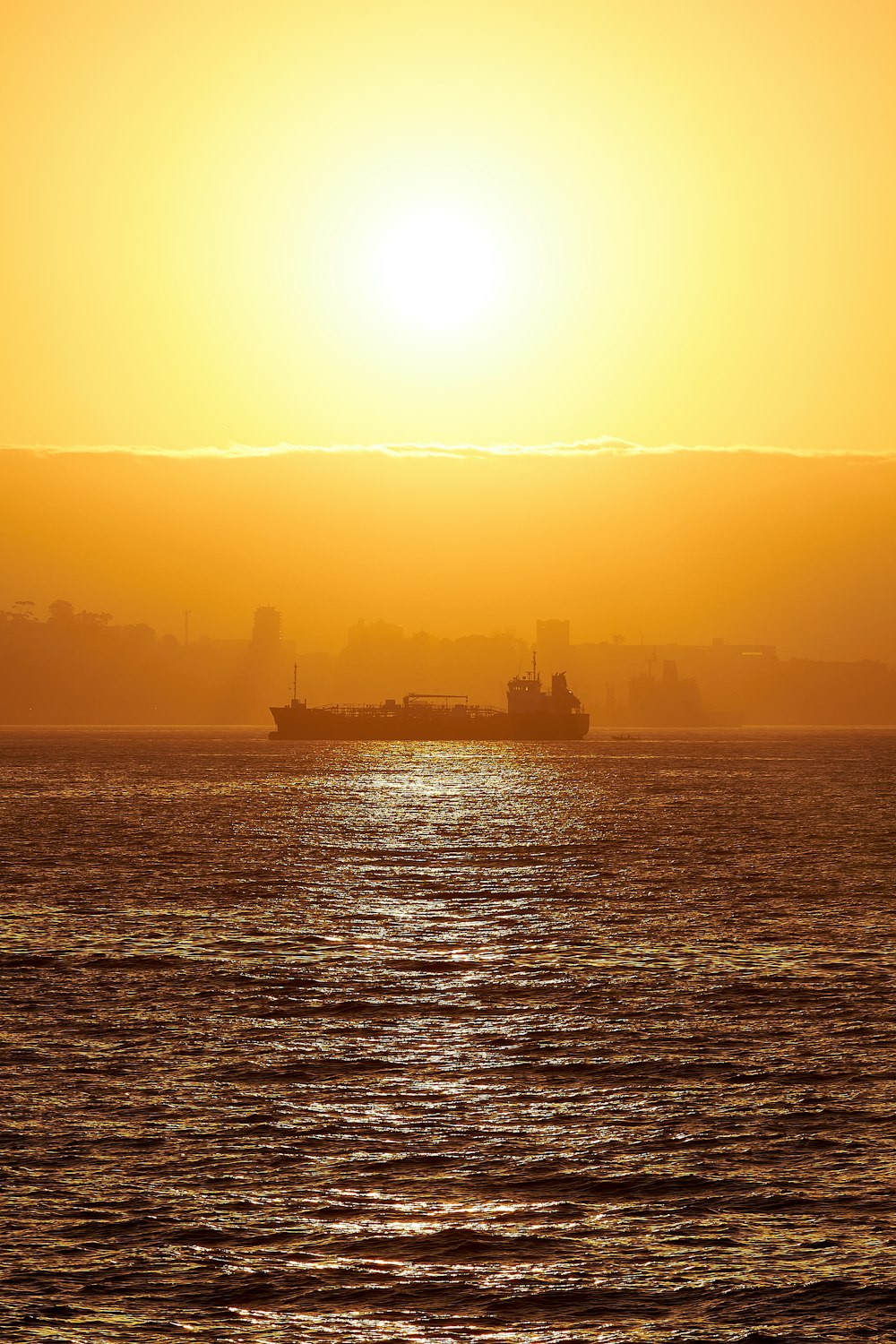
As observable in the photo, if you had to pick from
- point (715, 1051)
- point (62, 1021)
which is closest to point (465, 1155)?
point (715, 1051)

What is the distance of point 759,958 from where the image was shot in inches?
1634

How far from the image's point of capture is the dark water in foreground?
54.7ft

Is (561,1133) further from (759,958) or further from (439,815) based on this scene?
(439,815)

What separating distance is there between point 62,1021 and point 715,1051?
1374 cm

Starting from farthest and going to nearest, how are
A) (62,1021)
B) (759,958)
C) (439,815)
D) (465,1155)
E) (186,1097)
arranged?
(439,815) → (759,958) → (62,1021) → (186,1097) → (465,1155)

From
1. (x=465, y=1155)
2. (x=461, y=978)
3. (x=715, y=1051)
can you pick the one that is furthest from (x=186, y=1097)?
(x=461, y=978)

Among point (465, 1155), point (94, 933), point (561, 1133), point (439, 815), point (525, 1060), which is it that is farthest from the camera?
point (439, 815)

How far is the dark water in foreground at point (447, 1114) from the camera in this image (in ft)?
54.7

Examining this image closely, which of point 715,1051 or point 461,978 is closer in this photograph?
point 715,1051

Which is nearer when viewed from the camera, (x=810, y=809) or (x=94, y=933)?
(x=94, y=933)

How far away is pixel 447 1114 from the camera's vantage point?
79.7ft

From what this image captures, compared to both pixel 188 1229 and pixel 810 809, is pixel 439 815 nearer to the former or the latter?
pixel 810 809

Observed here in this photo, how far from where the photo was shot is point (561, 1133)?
76.6 feet

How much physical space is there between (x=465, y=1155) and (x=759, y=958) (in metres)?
21.3
